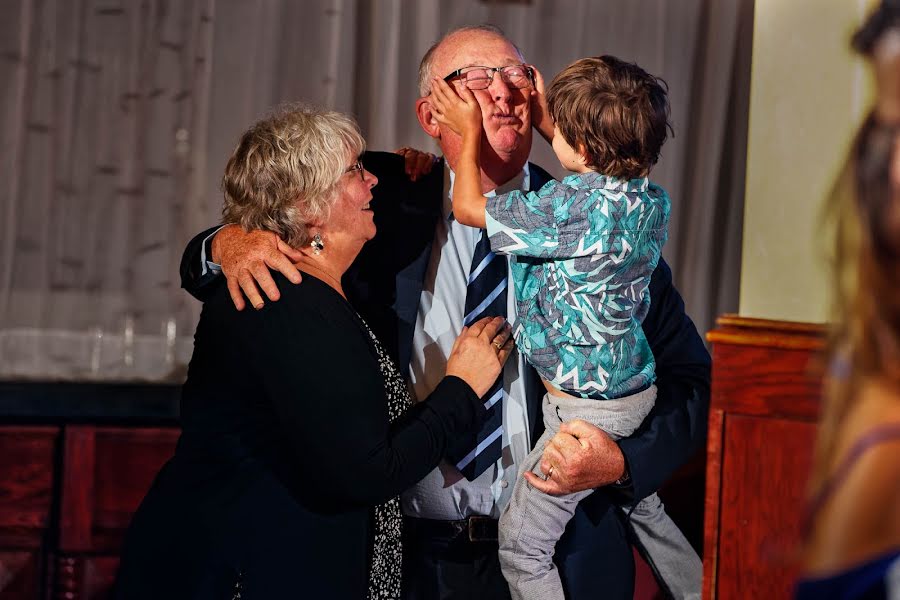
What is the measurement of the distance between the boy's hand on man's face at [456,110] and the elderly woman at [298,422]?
10.0 inches

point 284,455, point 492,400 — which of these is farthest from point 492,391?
point 284,455

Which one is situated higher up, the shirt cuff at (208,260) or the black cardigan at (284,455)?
the shirt cuff at (208,260)

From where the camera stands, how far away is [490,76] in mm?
2402

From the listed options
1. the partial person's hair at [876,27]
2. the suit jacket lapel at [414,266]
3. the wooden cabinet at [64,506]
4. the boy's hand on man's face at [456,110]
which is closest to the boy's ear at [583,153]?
the boy's hand on man's face at [456,110]

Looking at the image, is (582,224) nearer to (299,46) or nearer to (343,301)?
(343,301)

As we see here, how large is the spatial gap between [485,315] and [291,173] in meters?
0.54

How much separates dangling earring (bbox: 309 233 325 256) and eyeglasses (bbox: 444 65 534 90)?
647 mm

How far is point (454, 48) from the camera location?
8.01 ft

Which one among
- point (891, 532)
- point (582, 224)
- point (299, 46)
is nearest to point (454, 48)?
point (582, 224)

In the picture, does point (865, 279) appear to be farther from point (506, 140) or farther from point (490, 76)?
point (490, 76)

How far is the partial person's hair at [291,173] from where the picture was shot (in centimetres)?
194

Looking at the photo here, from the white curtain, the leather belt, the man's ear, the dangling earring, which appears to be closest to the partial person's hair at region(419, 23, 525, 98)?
the man's ear

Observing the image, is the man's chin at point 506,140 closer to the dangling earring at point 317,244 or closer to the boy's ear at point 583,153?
the boy's ear at point 583,153

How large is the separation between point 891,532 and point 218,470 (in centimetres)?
136
